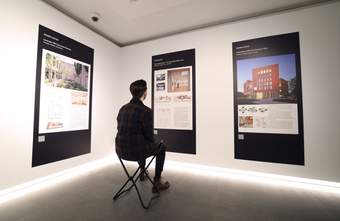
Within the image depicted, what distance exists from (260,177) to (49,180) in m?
3.37

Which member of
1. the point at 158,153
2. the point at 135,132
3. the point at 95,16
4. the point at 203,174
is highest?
the point at 95,16

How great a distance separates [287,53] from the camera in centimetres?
257

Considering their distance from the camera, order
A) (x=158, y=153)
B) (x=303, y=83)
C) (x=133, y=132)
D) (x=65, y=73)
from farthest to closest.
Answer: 1. (x=65, y=73)
2. (x=303, y=83)
3. (x=158, y=153)
4. (x=133, y=132)

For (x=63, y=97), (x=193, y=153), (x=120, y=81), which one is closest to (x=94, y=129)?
(x=63, y=97)

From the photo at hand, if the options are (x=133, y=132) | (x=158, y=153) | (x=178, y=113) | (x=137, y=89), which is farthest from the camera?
(x=178, y=113)

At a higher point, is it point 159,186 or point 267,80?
point 267,80

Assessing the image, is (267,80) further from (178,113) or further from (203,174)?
(203,174)

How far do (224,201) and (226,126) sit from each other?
1316 millimetres

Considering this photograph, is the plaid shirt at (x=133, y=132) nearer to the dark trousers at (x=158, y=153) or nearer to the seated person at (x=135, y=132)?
the seated person at (x=135, y=132)

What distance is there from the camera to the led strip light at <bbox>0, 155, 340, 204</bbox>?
85.1 inches

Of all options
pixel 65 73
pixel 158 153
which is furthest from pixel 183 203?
pixel 65 73

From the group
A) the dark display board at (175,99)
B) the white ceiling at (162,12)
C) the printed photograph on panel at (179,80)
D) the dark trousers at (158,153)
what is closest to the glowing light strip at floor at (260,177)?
the dark display board at (175,99)

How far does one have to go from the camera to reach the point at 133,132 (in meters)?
1.82

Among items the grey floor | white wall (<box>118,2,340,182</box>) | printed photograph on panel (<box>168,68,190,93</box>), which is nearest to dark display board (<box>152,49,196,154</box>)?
printed photograph on panel (<box>168,68,190,93</box>)
